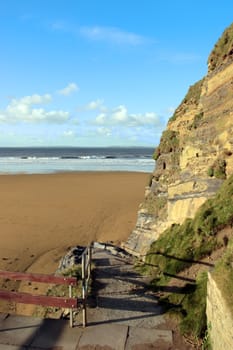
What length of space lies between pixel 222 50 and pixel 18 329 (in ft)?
33.9

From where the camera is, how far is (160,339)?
257 inches

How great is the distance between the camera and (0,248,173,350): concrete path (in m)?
6.32

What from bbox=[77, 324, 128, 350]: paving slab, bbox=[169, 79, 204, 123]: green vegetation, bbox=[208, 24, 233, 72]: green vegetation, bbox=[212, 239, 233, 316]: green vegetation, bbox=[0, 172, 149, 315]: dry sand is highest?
bbox=[208, 24, 233, 72]: green vegetation

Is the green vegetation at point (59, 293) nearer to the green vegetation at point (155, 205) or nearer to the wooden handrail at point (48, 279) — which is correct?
the wooden handrail at point (48, 279)

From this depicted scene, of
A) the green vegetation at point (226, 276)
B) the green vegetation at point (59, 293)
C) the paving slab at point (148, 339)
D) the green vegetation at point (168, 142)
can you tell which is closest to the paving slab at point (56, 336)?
the paving slab at point (148, 339)

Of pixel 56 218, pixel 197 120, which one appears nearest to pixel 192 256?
pixel 197 120

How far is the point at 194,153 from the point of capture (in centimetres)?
1177

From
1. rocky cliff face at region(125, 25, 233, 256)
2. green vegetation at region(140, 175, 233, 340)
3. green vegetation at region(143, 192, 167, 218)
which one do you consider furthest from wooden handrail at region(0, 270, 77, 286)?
green vegetation at region(143, 192, 167, 218)

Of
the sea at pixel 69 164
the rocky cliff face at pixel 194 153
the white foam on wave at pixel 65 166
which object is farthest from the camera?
the sea at pixel 69 164

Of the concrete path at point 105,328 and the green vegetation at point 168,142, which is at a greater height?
the green vegetation at point 168,142

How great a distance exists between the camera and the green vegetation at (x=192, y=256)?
6723 mm

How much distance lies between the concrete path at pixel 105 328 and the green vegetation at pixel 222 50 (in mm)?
7819

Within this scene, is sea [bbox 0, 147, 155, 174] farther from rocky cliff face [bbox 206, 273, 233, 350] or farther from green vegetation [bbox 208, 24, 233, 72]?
rocky cliff face [bbox 206, 273, 233, 350]

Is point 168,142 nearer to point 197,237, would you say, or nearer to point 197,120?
point 197,120
